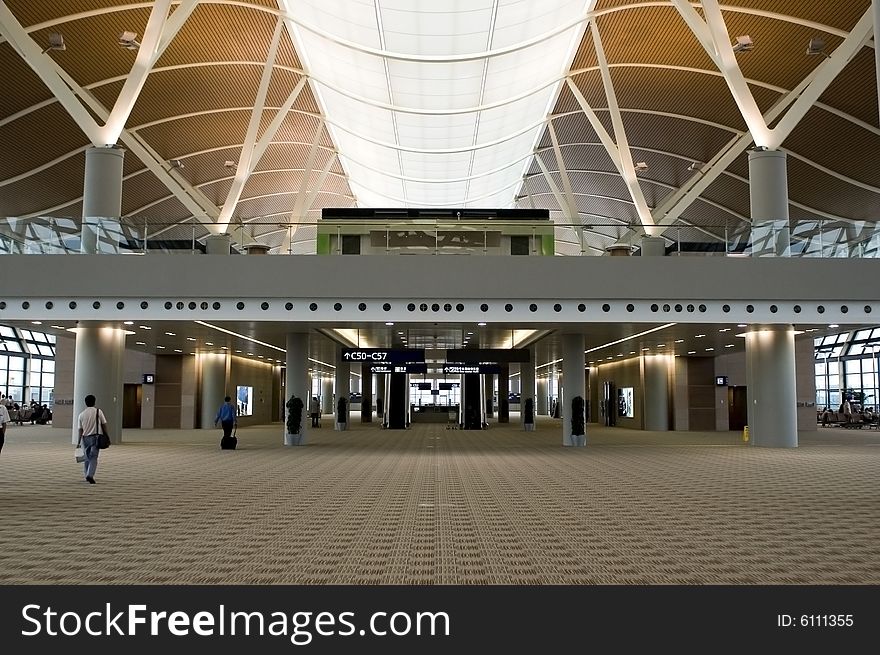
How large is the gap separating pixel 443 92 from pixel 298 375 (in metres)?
17.8

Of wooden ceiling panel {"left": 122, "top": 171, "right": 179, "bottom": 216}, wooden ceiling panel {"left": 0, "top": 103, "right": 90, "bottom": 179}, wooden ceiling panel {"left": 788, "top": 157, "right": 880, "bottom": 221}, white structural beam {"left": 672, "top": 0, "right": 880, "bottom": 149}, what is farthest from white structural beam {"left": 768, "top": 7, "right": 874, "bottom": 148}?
wooden ceiling panel {"left": 122, "top": 171, "right": 179, "bottom": 216}

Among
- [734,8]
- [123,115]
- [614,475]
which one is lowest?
[614,475]

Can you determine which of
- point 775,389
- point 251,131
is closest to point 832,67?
point 775,389

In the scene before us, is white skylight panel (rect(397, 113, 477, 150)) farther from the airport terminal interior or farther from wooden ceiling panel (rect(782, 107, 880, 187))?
wooden ceiling panel (rect(782, 107, 880, 187))

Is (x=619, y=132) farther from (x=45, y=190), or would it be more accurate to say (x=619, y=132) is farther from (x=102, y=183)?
(x=45, y=190)

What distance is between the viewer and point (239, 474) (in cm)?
1578

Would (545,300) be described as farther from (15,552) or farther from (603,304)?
(15,552)

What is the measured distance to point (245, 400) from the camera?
143 feet

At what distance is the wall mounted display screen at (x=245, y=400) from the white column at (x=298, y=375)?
15.4 meters

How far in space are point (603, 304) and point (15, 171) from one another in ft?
91.6

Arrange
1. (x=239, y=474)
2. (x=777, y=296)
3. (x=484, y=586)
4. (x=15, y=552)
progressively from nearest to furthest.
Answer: (x=484, y=586)
(x=15, y=552)
(x=239, y=474)
(x=777, y=296)

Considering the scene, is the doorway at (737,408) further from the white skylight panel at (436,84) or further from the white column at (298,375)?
the white column at (298,375)

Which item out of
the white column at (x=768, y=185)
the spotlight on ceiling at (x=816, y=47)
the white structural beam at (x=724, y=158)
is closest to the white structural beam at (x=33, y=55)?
the white column at (x=768, y=185)

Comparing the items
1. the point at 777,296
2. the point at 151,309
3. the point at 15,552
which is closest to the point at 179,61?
the point at 151,309
